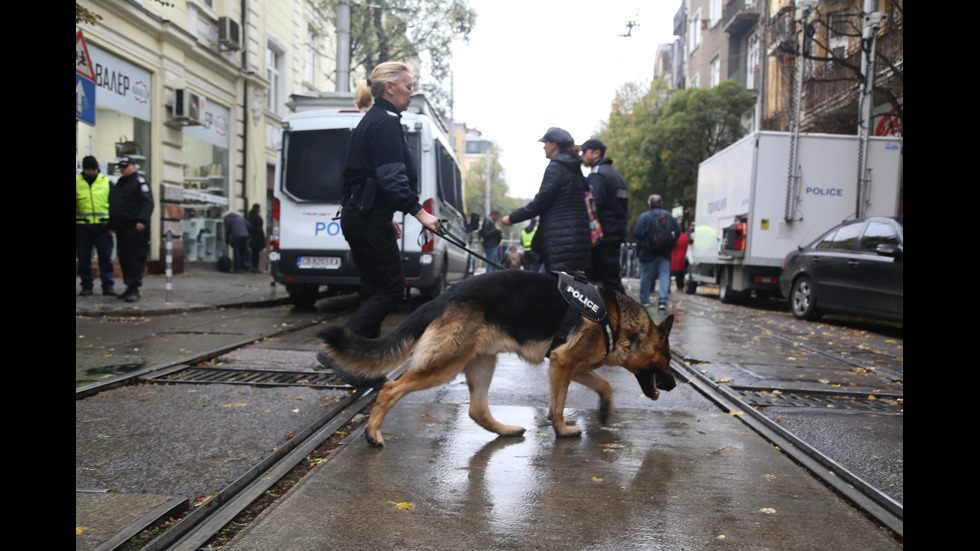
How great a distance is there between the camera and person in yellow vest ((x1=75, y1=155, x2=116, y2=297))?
1043cm

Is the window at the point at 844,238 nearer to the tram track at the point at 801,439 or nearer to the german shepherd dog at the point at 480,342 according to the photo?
the tram track at the point at 801,439

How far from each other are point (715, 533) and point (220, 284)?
13481 millimetres

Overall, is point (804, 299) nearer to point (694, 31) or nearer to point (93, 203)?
point (93, 203)

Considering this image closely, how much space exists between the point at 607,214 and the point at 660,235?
19.2ft

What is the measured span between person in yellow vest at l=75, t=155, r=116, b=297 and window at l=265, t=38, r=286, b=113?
13316 mm

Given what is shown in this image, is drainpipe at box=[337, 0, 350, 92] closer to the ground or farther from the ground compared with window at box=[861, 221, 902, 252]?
farther from the ground

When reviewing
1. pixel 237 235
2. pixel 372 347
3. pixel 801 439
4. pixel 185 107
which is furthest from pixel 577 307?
pixel 237 235

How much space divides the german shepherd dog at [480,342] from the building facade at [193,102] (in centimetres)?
1065

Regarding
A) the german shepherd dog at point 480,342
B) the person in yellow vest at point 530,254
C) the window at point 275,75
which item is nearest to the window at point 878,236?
the person in yellow vest at point 530,254

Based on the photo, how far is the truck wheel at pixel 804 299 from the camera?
36.4 ft

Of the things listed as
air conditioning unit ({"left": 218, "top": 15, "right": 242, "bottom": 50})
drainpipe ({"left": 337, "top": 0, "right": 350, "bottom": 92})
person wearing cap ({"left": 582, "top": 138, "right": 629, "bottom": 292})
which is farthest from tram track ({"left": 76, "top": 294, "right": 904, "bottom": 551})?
air conditioning unit ({"left": 218, "top": 15, "right": 242, "bottom": 50})

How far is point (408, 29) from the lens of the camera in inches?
923

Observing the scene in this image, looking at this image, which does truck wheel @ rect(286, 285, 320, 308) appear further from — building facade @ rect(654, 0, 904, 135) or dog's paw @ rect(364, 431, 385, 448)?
building facade @ rect(654, 0, 904, 135)

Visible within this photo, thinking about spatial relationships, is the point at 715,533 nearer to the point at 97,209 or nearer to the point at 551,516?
the point at 551,516
